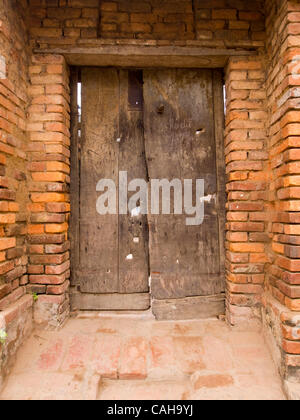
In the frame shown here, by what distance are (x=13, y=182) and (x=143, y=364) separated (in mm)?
1646

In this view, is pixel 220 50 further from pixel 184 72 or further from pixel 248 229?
pixel 248 229

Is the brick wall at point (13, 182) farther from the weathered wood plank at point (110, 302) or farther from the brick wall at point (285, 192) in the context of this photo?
the brick wall at point (285, 192)

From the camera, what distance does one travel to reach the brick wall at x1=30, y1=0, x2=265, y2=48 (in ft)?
6.90

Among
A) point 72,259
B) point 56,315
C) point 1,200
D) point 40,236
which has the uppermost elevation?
point 1,200

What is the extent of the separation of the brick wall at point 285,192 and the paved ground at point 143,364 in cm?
23

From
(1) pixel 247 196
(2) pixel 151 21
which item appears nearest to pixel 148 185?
(1) pixel 247 196

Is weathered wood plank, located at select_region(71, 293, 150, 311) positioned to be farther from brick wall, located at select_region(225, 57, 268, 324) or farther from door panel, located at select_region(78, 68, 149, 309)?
brick wall, located at select_region(225, 57, 268, 324)

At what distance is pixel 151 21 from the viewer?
214cm

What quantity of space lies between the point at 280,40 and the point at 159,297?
7.39 ft

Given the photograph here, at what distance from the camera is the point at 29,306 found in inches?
78.5

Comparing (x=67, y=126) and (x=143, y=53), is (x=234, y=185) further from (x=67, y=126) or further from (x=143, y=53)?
(x=67, y=126)

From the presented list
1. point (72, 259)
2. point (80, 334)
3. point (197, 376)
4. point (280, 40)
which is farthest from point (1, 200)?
point (280, 40)

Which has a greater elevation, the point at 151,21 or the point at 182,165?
the point at 151,21

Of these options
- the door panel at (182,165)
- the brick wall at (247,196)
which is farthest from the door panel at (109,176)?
the brick wall at (247,196)
